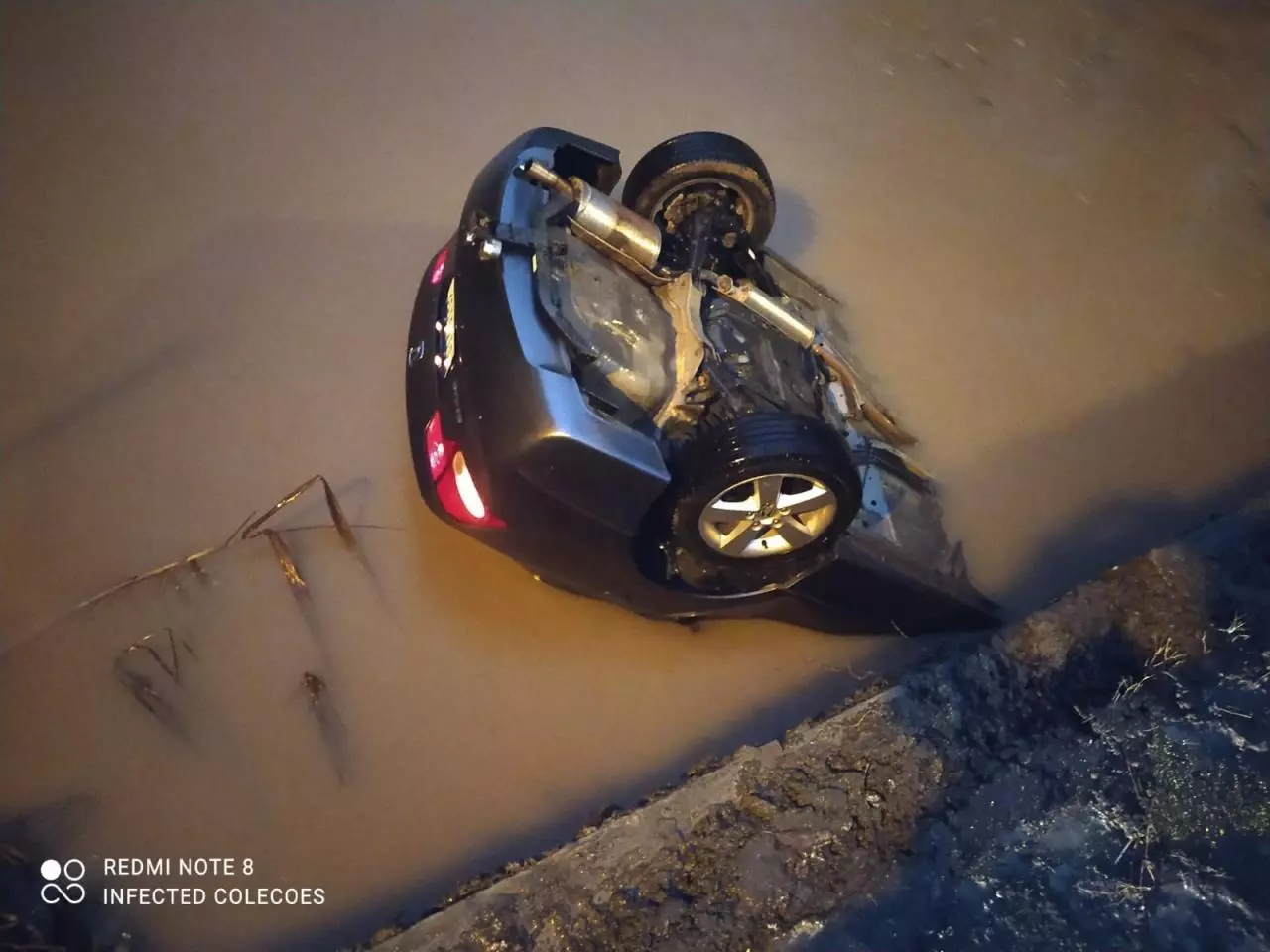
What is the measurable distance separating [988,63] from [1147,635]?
116 inches

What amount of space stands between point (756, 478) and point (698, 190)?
1.16 metres

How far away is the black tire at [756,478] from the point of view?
2080 mm

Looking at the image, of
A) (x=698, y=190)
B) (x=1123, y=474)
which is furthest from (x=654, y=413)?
(x=1123, y=474)

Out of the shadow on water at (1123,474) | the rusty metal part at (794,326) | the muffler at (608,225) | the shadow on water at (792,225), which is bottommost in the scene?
the shadow on water at (1123,474)

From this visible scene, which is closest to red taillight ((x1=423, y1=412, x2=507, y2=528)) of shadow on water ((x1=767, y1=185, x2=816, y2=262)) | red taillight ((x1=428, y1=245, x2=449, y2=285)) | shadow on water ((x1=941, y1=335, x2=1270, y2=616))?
red taillight ((x1=428, y1=245, x2=449, y2=285))

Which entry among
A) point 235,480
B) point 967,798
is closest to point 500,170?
point 235,480

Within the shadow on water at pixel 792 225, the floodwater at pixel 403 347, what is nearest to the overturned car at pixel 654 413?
the floodwater at pixel 403 347

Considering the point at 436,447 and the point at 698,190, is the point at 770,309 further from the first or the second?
the point at 436,447

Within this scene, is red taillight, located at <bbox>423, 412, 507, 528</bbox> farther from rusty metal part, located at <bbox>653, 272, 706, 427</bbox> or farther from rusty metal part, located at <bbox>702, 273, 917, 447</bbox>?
rusty metal part, located at <bbox>702, 273, 917, 447</bbox>

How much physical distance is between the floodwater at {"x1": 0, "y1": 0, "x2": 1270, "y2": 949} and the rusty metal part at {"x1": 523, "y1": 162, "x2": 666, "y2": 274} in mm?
1013

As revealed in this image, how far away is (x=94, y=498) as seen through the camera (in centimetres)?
283

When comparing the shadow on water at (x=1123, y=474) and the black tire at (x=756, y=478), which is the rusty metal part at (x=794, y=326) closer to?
the black tire at (x=756, y=478)

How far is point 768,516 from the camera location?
2.23 meters
